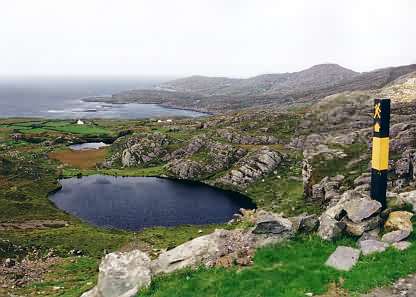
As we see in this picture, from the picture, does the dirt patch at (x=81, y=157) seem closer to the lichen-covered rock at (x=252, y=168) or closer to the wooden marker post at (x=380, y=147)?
the lichen-covered rock at (x=252, y=168)

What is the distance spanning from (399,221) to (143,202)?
7853 cm

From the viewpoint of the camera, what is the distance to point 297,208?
273 feet

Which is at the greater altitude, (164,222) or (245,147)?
(245,147)

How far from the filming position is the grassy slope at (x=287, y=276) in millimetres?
20531

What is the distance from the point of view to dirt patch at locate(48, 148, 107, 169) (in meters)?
137

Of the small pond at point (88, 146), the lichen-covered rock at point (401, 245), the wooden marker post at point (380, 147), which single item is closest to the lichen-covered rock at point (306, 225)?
the wooden marker post at point (380, 147)

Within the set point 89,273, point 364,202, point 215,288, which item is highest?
point 364,202

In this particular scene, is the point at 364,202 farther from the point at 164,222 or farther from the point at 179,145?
the point at 179,145

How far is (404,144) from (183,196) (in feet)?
165

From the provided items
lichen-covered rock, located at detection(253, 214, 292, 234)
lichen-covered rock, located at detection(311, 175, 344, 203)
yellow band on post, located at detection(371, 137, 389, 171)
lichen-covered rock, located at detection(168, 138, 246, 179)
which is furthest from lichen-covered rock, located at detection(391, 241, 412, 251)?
lichen-covered rock, located at detection(168, 138, 246, 179)

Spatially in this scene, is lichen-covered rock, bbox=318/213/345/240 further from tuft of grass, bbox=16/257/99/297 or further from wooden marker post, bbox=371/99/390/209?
tuft of grass, bbox=16/257/99/297

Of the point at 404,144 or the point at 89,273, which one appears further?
the point at 404,144

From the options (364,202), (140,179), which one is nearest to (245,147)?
(140,179)

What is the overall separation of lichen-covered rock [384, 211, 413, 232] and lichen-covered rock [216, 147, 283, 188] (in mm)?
85413
